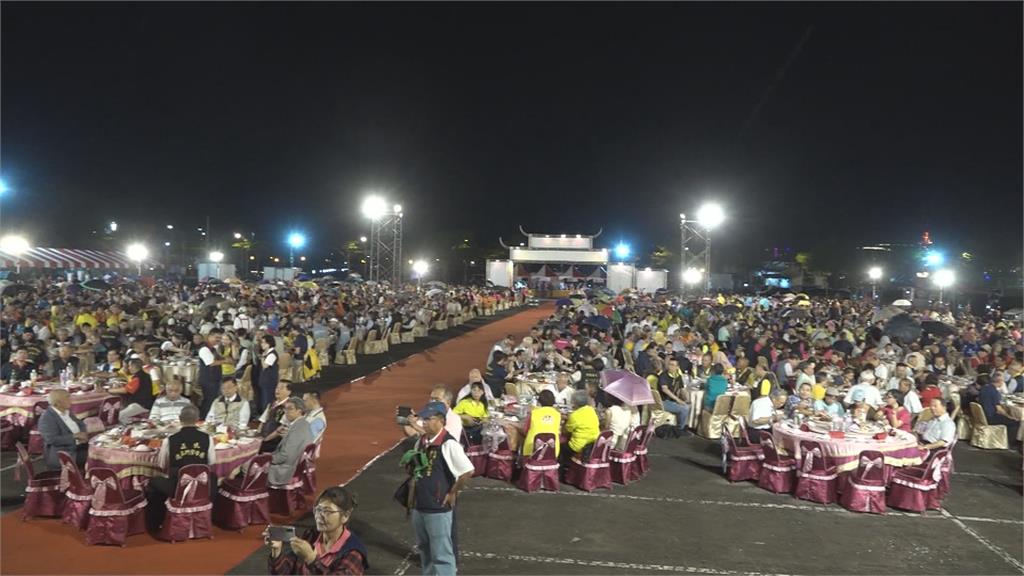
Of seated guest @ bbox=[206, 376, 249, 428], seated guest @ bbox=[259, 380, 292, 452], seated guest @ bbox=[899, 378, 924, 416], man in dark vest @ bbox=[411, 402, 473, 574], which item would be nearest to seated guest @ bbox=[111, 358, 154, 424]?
seated guest @ bbox=[206, 376, 249, 428]

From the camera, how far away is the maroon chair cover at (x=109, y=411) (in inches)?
423

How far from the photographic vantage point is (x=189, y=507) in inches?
271

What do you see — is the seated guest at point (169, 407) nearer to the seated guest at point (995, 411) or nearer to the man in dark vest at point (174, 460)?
the man in dark vest at point (174, 460)

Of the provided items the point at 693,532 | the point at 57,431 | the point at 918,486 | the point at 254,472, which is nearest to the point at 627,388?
the point at 693,532

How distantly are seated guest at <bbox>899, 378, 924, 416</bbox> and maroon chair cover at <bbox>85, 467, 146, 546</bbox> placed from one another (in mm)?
10551

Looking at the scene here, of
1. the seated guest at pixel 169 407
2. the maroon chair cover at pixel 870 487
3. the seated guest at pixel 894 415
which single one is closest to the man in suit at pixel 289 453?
the seated guest at pixel 169 407

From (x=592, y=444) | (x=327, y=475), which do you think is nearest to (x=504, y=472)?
(x=592, y=444)

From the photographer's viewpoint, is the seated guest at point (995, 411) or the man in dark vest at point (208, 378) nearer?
the seated guest at point (995, 411)

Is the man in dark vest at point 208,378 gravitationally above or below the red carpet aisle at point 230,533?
above

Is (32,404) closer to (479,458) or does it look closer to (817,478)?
(479,458)

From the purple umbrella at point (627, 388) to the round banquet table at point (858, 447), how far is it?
2.04m

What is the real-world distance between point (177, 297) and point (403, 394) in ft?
61.1

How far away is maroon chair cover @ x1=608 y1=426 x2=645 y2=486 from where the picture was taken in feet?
30.4

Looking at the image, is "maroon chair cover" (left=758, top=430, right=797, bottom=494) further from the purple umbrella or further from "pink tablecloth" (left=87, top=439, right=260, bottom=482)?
"pink tablecloth" (left=87, top=439, right=260, bottom=482)
